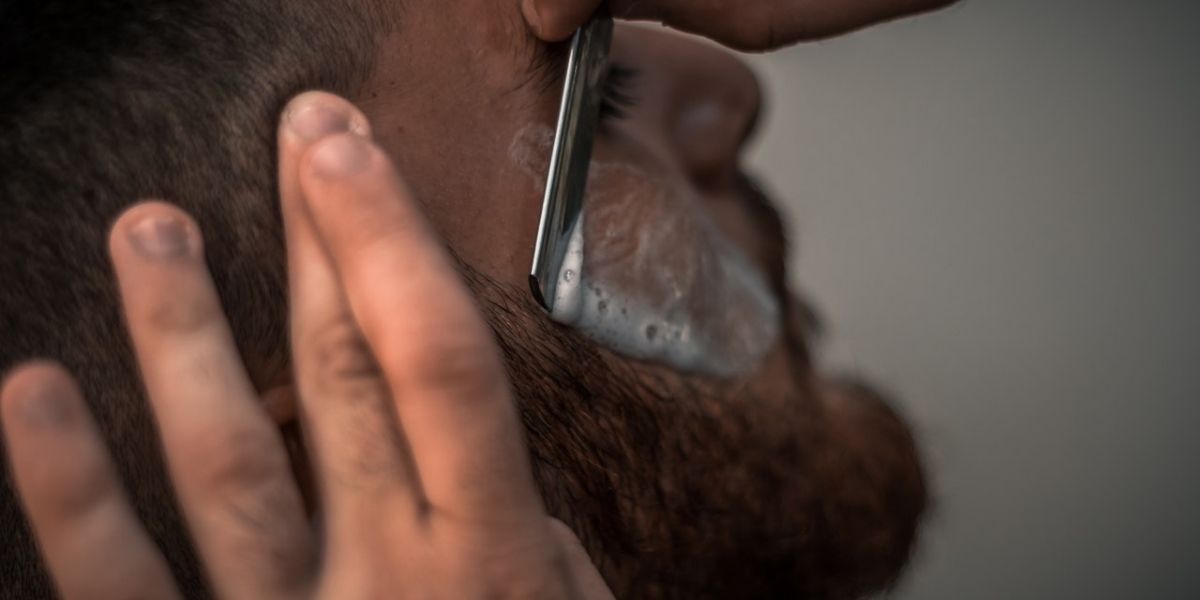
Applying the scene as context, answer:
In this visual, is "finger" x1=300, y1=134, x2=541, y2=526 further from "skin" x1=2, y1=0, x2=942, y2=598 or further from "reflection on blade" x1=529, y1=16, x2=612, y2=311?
"reflection on blade" x1=529, y1=16, x2=612, y2=311

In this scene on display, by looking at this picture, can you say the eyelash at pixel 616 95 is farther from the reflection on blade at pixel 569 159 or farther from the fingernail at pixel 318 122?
the fingernail at pixel 318 122

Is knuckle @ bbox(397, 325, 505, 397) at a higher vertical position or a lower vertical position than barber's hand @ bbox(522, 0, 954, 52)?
lower

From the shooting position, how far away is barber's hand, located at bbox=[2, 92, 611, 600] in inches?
12.2

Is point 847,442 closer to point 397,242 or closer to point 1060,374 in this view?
point 1060,374

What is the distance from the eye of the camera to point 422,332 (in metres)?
0.30

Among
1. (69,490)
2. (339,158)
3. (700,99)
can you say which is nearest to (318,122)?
(339,158)

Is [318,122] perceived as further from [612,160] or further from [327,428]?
[612,160]

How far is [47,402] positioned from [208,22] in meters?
0.21

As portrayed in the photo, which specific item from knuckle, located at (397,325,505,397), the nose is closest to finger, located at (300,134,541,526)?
knuckle, located at (397,325,505,397)

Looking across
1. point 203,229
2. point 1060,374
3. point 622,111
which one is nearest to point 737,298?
point 622,111

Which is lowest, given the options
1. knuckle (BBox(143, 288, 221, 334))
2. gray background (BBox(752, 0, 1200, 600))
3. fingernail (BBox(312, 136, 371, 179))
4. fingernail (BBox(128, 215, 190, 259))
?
gray background (BBox(752, 0, 1200, 600))

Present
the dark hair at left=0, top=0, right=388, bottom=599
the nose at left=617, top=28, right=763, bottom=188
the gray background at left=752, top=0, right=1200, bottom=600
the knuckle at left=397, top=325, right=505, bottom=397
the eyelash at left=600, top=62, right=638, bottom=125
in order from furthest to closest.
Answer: the gray background at left=752, top=0, right=1200, bottom=600, the nose at left=617, top=28, right=763, bottom=188, the eyelash at left=600, top=62, right=638, bottom=125, the dark hair at left=0, top=0, right=388, bottom=599, the knuckle at left=397, top=325, right=505, bottom=397

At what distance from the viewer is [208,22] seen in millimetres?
489

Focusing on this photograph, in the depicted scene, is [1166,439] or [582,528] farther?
[1166,439]
